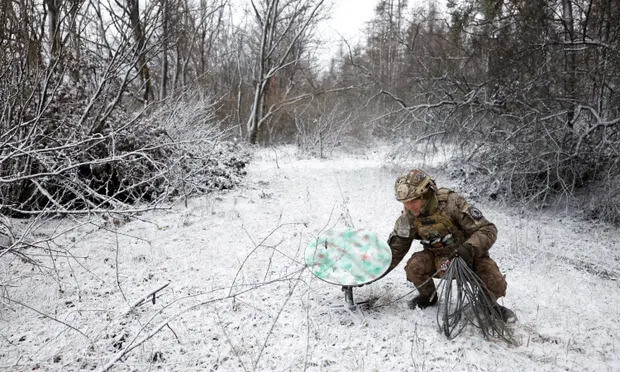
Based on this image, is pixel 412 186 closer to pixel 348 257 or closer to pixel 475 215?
pixel 475 215

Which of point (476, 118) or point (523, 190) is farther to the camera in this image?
point (476, 118)

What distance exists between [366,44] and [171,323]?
75.6ft

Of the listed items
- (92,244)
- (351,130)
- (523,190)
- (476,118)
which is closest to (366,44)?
(351,130)

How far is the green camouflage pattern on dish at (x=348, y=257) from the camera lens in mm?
2666

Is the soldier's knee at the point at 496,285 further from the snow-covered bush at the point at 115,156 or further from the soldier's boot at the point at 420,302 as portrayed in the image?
the snow-covered bush at the point at 115,156

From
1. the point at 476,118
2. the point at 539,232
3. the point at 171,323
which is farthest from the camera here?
the point at 476,118

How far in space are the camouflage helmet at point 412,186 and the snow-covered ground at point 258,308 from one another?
95 centimetres

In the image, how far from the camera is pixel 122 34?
400cm

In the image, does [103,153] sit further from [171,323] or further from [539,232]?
[539,232]

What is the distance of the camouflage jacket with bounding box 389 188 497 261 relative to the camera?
8.63 ft

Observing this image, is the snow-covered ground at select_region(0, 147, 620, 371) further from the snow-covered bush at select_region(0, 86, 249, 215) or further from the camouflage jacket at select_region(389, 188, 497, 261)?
the snow-covered bush at select_region(0, 86, 249, 215)

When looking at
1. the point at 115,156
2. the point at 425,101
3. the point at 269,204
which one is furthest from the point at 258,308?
the point at 425,101

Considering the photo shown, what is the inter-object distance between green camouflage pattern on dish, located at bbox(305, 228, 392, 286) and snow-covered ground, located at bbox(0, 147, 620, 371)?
0.29m

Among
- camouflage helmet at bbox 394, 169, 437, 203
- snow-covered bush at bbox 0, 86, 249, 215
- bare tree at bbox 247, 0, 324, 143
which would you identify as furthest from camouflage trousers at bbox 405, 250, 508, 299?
bare tree at bbox 247, 0, 324, 143
